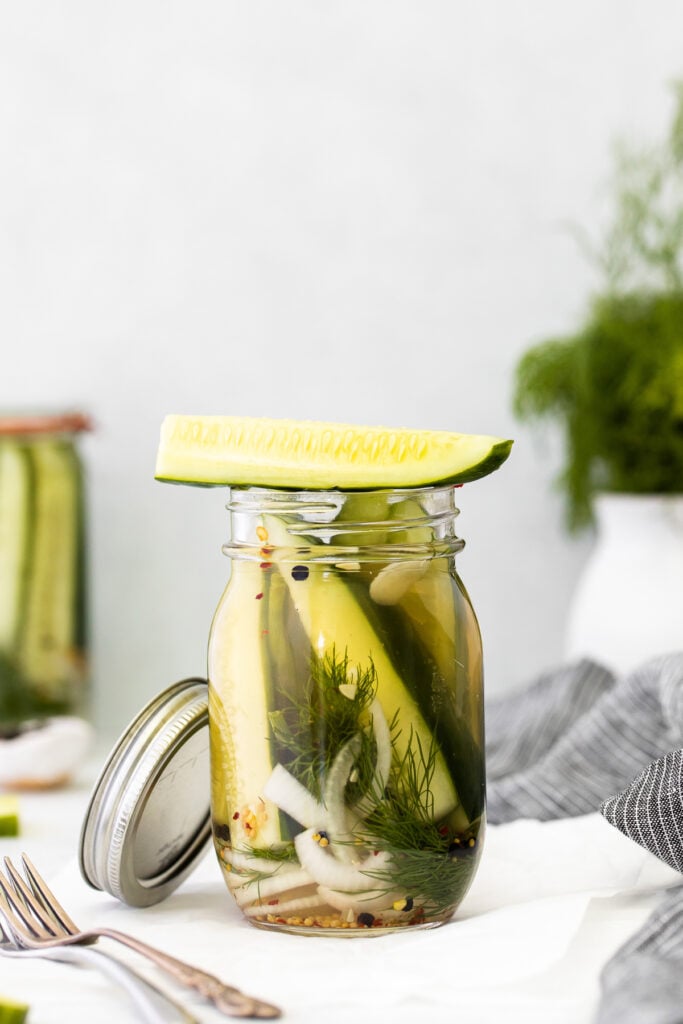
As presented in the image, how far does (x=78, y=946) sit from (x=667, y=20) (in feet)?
3.25

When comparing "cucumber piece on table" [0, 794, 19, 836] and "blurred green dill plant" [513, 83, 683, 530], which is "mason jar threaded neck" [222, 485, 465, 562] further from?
"blurred green dill plant" [513, 83, 683, 530]

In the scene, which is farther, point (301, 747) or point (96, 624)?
point (96, 624)

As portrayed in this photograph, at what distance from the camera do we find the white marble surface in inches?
18.1

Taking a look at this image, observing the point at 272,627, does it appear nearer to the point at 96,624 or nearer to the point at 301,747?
the point at 301,747

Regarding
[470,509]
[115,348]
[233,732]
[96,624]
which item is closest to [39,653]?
[96,624]

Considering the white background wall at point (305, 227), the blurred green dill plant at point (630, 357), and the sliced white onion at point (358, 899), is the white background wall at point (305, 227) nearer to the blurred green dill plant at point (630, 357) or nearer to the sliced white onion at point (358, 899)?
the blurred green dill plant at point (630, 357)

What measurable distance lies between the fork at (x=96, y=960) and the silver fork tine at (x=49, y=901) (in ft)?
0.04

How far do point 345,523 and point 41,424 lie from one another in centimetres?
58

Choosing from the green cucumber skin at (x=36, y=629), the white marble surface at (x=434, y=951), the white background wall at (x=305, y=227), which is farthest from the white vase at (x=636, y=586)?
the green cucumber skin at (x=36, y=629)

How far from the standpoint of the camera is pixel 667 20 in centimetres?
112

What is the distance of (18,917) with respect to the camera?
0.55 meters

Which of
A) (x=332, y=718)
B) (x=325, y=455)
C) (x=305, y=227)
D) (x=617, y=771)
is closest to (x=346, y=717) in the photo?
(x=332, y=718)

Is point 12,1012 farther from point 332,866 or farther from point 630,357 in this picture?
point 630,357

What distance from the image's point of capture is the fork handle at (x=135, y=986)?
17.4 inches
